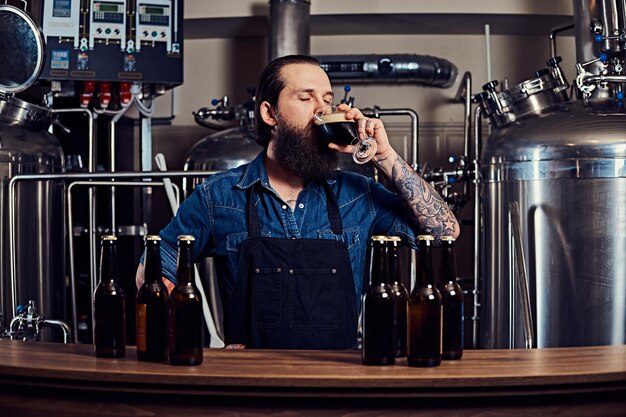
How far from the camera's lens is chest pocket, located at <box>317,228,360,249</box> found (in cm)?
276

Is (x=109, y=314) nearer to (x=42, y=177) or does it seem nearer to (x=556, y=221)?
(x=42, y=177)

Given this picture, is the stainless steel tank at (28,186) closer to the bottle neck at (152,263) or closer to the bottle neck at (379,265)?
the bottle neck at (152,263)

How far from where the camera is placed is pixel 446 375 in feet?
5.57

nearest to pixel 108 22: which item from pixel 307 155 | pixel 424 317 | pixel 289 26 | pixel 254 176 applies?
pixel 289 26

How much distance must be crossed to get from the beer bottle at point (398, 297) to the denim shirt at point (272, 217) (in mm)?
754

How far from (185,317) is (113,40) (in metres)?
3.93

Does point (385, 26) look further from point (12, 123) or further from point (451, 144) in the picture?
point (12, 123)

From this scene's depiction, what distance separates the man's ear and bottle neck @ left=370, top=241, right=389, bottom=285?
1.13 meters

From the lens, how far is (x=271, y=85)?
2.97 m

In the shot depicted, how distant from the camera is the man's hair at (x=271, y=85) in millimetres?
2939

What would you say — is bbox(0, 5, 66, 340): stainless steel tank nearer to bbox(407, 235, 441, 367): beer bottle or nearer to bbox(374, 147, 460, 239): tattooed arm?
bbox(374, 147, 460, 239): tattooed arm

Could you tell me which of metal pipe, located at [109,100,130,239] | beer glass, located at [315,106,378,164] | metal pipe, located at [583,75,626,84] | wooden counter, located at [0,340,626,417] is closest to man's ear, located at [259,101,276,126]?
beer glass, located at [315,106,378,164]

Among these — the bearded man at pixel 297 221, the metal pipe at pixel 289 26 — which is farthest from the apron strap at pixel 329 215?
the metal pipe at pixel 289 26

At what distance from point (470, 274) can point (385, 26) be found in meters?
1.74
